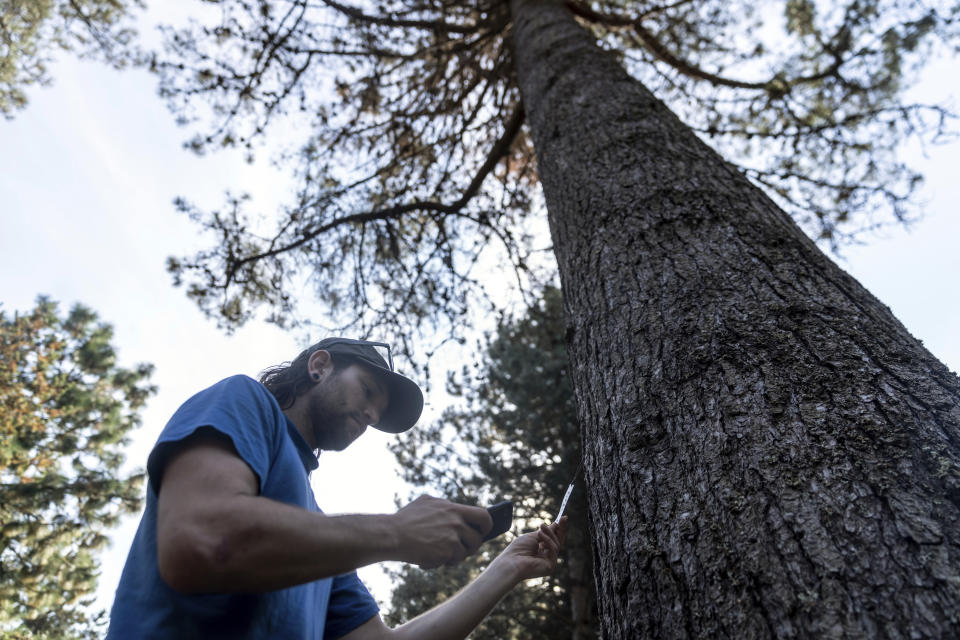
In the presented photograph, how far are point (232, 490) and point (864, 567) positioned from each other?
933 millimetres

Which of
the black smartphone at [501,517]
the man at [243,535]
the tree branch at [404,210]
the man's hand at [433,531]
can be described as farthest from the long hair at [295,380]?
the tree branch at [404,210]

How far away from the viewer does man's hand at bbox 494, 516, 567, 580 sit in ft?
6.10

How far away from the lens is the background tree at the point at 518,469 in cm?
827

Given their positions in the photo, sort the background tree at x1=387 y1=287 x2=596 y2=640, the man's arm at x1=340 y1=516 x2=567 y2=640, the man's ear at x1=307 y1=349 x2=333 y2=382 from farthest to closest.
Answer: the background tree at x1=387 y1=287 x2=596 y2=640
the man's ear at x1=307 y1=349 x2=333 y2=382
the man's arm at x1=340 y1=516 x2=567 y2=640

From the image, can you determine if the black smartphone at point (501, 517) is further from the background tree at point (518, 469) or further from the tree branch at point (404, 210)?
the background tree at point (518, 469)

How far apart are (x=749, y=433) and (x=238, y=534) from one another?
2.86ft

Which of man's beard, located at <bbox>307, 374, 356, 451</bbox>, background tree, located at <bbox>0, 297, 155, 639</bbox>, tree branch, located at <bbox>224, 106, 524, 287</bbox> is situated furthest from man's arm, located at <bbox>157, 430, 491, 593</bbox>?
background tree, located at <bbox>0, 297, 155, 639</bbox>

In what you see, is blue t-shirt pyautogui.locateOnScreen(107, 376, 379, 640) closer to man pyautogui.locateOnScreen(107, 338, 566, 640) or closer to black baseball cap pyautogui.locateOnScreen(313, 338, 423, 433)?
man pyautogui.locateOnScreen(107, 338, 566, 640)

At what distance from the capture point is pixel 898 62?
15.0ft

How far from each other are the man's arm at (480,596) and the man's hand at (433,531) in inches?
26.2

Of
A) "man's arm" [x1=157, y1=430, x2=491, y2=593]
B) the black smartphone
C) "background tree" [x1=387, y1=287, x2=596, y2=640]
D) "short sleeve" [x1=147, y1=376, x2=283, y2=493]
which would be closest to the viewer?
"man's arm" [x1=157, y1=430, x2=491, y2=593]

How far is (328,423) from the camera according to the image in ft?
5.79

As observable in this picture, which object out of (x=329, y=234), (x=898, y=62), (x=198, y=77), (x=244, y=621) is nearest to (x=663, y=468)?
(x=244, y=621)

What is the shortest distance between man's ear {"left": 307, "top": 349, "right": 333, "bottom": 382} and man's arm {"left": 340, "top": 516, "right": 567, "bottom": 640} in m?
0.80
